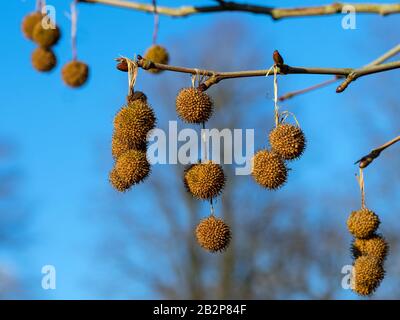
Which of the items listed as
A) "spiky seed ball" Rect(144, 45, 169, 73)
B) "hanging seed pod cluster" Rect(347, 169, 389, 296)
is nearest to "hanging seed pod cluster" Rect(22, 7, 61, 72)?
"spiky seed ball" Rect(144, 45, 169, 73)

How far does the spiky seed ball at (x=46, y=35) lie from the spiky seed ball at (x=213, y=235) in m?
1.44

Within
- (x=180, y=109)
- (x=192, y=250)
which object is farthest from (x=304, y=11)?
(x=192, y=250)

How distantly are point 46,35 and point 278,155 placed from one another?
4.96 feet

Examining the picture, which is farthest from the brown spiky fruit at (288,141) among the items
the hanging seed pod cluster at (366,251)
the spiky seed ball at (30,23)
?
the spiky seed ball at (30,23)

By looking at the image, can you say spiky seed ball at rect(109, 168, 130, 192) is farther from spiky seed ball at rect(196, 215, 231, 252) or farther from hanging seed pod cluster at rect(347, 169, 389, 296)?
hanging seed pod cluster at rect(347, 169, 389, 296)

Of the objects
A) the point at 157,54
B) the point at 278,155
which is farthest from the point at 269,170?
the point at 157,54

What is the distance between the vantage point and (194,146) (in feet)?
7.18

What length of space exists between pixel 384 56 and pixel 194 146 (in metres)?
0.62

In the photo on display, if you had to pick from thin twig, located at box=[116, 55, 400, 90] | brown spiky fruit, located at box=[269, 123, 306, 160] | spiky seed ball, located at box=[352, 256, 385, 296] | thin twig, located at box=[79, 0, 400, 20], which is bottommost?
spiky seed ball, located at box=[352, 256, 385, 296]

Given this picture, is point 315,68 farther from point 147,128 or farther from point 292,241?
point 292,241

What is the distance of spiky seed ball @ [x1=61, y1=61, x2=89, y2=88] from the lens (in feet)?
10.2

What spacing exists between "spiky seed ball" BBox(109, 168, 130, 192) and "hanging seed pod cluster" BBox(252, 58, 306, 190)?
0.35 metres

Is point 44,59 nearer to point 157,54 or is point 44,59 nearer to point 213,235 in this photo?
point 157,54
